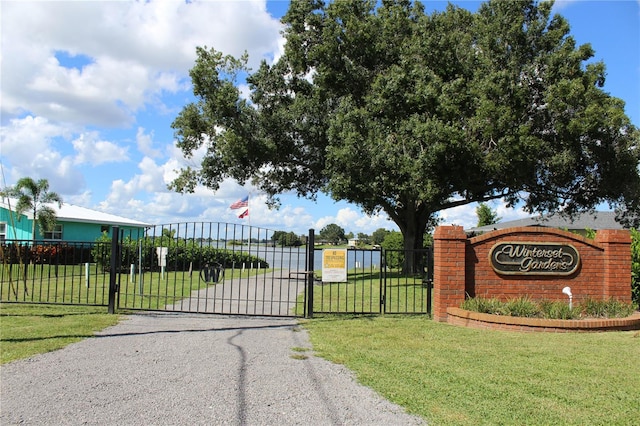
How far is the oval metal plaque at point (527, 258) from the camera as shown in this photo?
975cm

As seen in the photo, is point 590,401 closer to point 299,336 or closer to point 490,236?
point 299,336

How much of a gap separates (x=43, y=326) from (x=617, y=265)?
10.6 m

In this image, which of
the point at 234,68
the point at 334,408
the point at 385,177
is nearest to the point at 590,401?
the point at 334,408

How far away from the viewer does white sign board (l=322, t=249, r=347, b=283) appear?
32.3ft

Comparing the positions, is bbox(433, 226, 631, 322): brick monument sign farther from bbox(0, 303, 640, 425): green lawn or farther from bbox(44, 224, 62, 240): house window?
bbox(44, 224, 62, 240): house window

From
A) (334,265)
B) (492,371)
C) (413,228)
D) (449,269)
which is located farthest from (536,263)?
(413,228)

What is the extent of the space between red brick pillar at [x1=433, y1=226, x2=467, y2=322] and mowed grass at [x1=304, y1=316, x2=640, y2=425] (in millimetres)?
607

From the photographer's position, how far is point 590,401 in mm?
4762

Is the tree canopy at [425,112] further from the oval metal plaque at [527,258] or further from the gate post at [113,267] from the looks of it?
the gate post at [113,267]

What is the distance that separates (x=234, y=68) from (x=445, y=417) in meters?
16.3

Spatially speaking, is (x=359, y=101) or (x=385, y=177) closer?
(x=385, y=177)

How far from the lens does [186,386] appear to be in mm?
5059

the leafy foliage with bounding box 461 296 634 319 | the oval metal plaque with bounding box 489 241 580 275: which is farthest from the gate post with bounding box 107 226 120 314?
the oval metal plaque with bounding box 489 241 580 275

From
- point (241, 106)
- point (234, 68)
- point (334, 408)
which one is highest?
point (234, 68)
